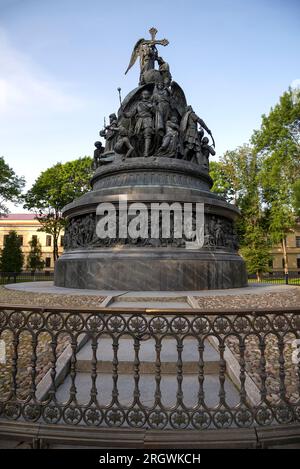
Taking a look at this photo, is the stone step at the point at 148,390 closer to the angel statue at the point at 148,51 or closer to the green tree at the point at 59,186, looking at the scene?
the angel statue at the point at 148,51

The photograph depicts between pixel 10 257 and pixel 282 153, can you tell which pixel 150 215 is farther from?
pixel 10 257

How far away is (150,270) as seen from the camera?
11.0 meters

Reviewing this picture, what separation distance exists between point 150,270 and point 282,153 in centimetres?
2697

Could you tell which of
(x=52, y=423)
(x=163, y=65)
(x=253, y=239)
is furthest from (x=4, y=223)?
(x=52, y=423)

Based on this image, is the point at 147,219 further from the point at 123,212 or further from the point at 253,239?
the point at 253,239

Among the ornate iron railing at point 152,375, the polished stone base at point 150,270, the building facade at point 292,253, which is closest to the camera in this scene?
the ornate iron railing at point 152,375

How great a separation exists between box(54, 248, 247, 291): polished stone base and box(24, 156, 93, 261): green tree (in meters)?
27.8

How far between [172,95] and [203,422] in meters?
18.2

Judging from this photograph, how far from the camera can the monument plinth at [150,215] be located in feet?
36.7

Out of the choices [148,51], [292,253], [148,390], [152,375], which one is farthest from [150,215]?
[292,253]

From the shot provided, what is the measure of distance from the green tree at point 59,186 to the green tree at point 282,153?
2094cm

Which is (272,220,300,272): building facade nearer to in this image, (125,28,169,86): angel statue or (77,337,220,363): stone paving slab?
(125,28,169,86): angel statue

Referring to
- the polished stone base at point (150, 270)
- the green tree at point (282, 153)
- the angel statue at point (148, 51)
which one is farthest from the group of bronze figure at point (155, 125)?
the green tree at point (282, 153)

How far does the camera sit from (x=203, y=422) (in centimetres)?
281
